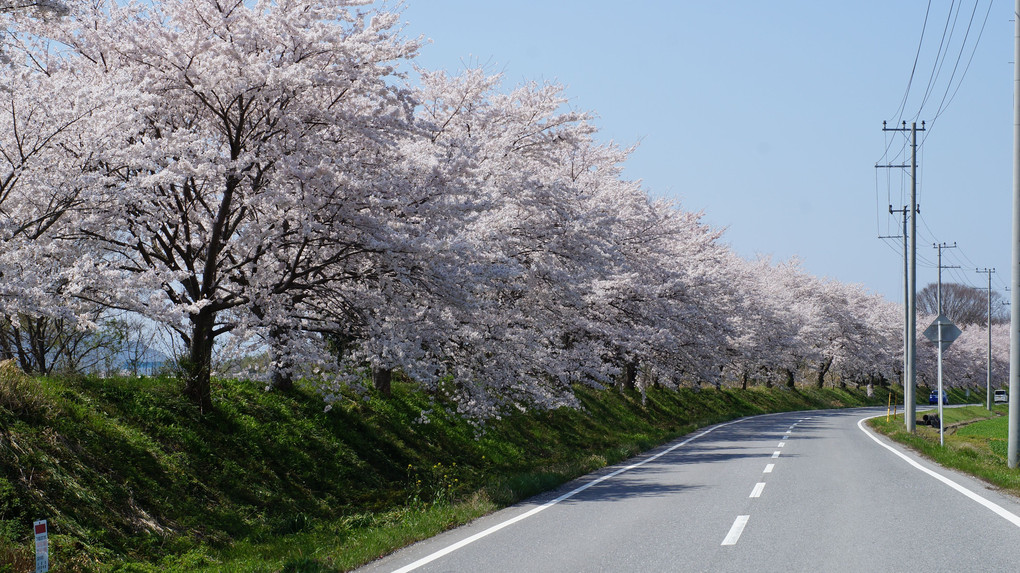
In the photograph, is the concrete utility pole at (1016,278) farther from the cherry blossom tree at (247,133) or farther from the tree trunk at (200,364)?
the tree trunk at (200,364)

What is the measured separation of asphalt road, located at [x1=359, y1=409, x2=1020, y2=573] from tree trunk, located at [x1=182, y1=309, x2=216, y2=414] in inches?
241

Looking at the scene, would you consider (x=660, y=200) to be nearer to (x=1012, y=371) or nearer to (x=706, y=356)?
(x=706, y=356)

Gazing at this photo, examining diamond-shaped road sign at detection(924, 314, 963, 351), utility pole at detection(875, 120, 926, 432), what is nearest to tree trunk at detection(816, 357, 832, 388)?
utility pole at detection(875, 120, 926, 432)

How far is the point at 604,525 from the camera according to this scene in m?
9.27

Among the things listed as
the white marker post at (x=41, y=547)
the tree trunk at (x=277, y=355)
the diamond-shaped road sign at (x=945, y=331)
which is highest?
the diamond-shaped road sign at (x=945, y=331)

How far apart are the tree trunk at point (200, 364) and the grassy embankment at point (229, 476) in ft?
0.86

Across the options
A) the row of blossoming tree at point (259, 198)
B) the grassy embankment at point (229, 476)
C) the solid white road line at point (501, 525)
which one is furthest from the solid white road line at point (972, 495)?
the row of blossoming tree at point (259, 198)

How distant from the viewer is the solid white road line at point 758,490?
11602 millimetres

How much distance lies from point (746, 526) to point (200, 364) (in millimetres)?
9368

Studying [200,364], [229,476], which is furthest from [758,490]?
[200,364]

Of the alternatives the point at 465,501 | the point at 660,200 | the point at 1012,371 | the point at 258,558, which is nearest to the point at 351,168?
the point at 465,501

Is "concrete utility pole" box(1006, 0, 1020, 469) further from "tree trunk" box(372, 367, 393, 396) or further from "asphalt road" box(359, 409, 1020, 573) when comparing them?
"tree trunk" box(372, 367, 393, 396)

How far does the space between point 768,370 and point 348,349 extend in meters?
52.7

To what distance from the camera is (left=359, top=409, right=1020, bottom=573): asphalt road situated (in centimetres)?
712
